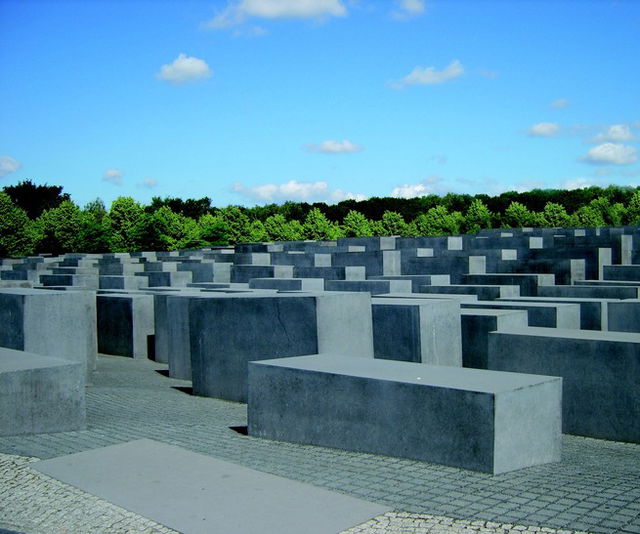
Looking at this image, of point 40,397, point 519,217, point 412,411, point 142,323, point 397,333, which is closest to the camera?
point 412,411

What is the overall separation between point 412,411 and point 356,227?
1982 inches

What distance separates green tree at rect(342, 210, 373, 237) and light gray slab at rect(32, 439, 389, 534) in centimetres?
4919

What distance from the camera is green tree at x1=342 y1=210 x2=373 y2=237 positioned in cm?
5547

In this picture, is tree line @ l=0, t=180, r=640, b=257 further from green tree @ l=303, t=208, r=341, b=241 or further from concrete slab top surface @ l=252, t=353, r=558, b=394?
concrete slab top surface @ l=252, t=353, r=558, b=394

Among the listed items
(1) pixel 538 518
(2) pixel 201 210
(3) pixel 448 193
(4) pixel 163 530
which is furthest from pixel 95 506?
(2) pixel 201 210

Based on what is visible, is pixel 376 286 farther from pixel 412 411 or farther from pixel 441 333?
pixel 412 411

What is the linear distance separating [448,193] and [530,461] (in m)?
67.5

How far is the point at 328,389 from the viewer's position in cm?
687

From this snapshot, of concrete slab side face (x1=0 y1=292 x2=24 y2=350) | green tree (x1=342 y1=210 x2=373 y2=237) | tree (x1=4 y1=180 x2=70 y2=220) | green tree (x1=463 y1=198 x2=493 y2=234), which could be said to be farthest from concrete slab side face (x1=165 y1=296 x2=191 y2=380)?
tree (x1=4 y1=180 x2=70 y2=220)

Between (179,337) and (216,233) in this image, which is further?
(216,233)

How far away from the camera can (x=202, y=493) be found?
522 cm

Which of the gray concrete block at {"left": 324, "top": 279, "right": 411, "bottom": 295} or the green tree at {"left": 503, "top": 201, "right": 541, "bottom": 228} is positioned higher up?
the green tree at {"left": 503, "top": 201, "right": 541, "bottom": 228}

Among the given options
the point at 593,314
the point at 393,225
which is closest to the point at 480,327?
the point at 593,314

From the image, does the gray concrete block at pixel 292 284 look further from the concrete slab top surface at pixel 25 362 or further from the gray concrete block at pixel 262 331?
the concrete slab top surface at pixel 25 362
